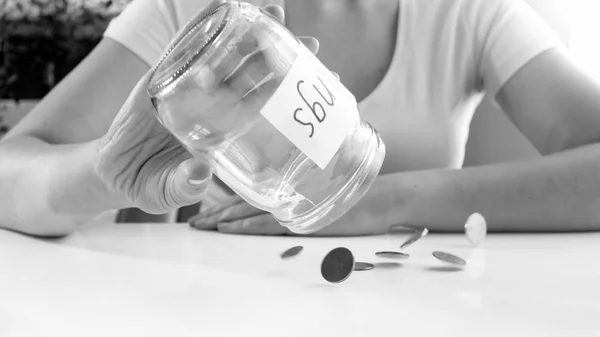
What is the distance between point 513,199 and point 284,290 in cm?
43

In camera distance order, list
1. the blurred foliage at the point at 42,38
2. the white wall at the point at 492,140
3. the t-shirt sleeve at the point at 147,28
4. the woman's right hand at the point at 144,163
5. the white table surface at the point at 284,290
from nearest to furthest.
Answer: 1. the white table surface at the point at 284,290
2. the woman's right hand at the point at 144,163
3. the t-shirt sleeve at the point at 147,28
4. the white wall at the point at 492,140
5. the blurred foliage at the point at 42,38

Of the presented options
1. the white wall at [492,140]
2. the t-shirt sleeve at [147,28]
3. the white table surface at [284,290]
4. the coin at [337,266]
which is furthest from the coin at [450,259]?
the white wall at [492,140]

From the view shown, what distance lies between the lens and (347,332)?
1.30 ft

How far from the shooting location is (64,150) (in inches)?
28.5

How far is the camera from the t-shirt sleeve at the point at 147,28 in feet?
3.40

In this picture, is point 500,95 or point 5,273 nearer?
point 5,273

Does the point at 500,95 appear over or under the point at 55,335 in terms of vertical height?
over

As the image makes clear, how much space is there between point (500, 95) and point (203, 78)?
82cm

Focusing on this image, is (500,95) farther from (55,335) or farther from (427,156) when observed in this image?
(55,335)

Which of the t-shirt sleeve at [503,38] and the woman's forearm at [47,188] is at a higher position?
the t-shirt sleeve at [503,38]

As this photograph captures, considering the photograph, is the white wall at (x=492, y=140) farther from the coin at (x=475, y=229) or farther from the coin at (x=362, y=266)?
the coin at (x=362, y=266)

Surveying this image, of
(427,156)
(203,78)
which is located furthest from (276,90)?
(427,156)

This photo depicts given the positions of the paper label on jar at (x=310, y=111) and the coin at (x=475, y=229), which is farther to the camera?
the coin at (x=475, y=229)

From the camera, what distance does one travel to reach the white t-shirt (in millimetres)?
1045
